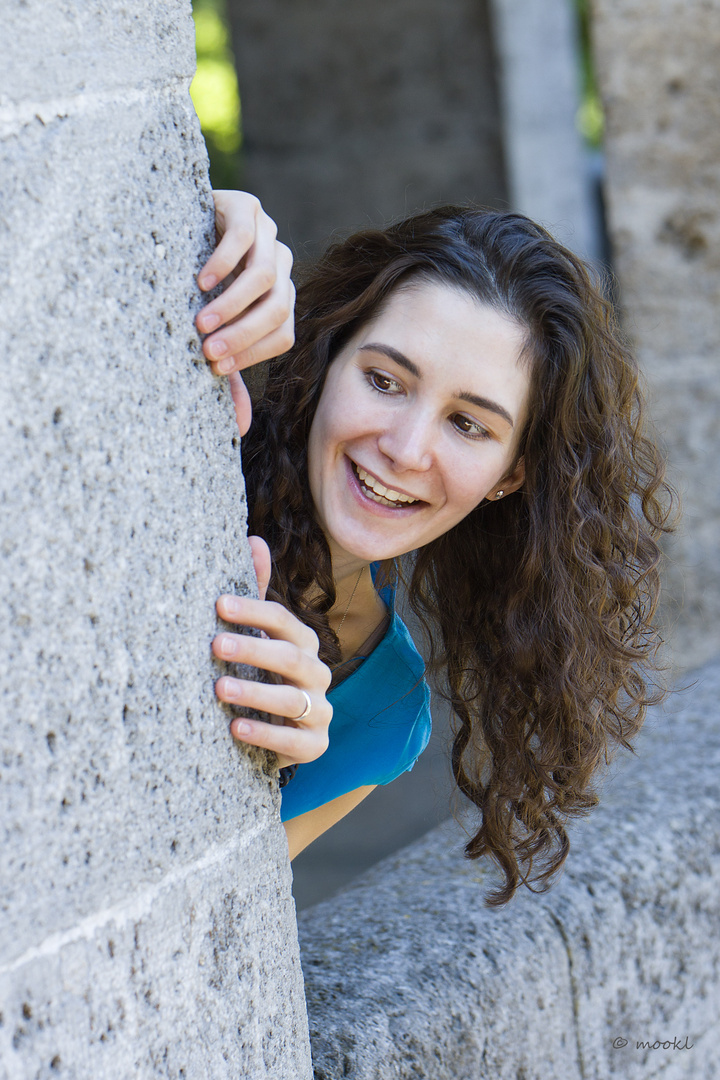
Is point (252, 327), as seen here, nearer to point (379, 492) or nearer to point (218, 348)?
point (218, 348)

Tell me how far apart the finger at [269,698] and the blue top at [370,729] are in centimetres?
73

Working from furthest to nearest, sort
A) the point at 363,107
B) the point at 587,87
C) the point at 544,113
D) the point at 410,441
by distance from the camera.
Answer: the point at 587,87 → the point at 363,107 → the point at 544,113 → the point at 410,441

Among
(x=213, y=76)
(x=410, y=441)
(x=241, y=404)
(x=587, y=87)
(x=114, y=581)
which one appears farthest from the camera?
(x=213, y=76)

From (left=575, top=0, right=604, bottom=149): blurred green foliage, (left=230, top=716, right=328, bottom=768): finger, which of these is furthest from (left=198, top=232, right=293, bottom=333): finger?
(left=575, top=0, right=604, bottom=149): blurred green foliage

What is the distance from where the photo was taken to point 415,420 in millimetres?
1531

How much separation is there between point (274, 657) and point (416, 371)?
2.14ft

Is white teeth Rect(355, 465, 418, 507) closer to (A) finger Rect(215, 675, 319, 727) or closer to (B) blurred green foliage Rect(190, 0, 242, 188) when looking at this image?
(A) finger Rect(215, 675, 319, 727)

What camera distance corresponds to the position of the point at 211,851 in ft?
3.16

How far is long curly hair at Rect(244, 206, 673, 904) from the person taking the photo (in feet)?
5.49

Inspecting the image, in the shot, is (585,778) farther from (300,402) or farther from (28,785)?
(28,785)

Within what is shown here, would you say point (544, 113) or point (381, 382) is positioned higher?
point (381, 382)

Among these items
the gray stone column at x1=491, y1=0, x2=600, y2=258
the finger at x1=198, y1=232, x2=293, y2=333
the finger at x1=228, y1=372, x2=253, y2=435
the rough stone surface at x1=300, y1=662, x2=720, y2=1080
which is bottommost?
the rough stone surface at x1=300, y1=662, x2=720, y2=1080

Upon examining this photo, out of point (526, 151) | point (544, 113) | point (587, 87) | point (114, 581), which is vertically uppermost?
point (114, 581)

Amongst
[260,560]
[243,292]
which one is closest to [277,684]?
[260,560]
